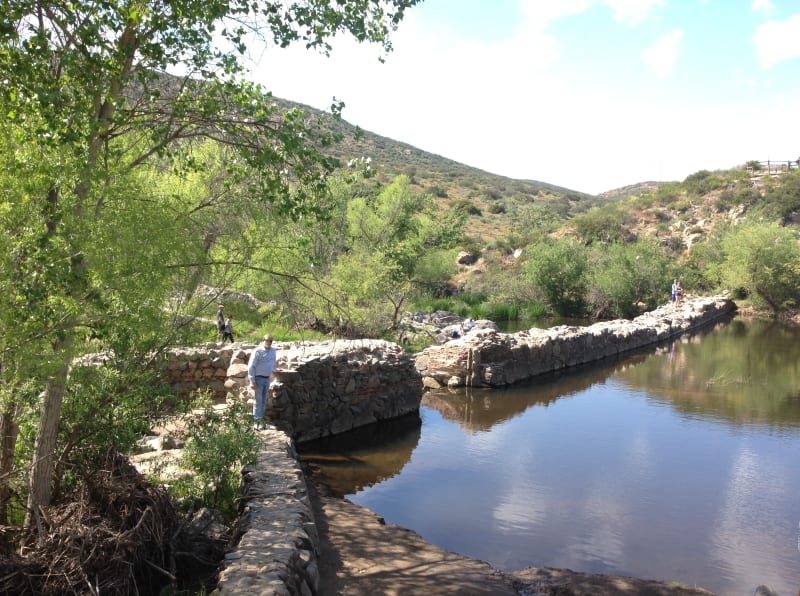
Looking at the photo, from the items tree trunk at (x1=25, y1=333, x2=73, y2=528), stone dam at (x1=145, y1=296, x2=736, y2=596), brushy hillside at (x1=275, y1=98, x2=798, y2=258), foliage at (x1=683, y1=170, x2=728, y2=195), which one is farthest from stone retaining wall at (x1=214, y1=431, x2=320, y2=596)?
foliage at (x1=683, y1=170, x2=728, y2=195)

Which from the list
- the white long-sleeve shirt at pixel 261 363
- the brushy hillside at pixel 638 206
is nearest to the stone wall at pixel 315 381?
the white long-sleeve shirt at pixel 261 363

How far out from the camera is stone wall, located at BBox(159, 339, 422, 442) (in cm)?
1175

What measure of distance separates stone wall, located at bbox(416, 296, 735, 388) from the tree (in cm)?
1150

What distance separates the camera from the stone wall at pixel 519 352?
18.0 metres

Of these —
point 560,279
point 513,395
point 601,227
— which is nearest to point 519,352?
point 513,395

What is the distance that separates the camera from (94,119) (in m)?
5.34

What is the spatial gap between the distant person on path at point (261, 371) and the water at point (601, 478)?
134cm

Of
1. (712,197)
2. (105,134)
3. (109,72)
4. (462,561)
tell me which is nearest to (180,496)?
(462,561)

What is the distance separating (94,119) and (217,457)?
3818mm

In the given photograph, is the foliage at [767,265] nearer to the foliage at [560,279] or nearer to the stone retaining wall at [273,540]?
the foliage at [560,279]

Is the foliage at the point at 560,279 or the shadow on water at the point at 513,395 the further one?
the foliage at the point at 560,279

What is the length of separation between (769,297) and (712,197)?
82.9ft

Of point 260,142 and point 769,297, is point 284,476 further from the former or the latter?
point 769,297

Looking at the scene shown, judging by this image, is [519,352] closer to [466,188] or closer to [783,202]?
[783,202]
